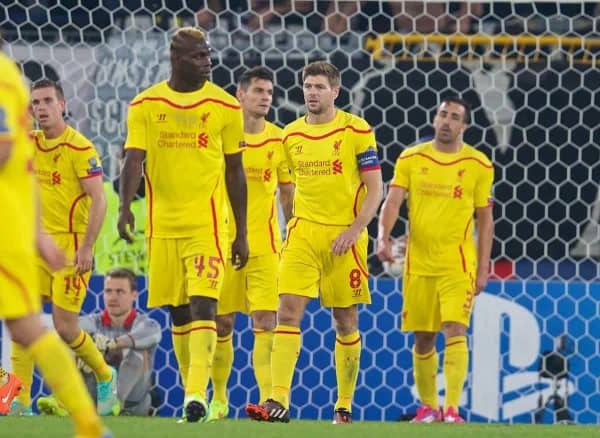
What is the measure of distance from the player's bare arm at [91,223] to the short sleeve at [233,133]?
0.93m

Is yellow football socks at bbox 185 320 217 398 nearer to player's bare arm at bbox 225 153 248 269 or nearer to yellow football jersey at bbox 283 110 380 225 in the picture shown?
player's bare arm at bbox 225 153 248 269

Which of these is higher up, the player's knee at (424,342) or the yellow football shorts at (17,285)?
the yellow football shorts at (17,285)

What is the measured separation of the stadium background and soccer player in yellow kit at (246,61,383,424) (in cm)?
155

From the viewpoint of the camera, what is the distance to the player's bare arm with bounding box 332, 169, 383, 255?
23.1ft

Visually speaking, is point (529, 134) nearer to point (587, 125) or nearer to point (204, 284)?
point (587, 125)

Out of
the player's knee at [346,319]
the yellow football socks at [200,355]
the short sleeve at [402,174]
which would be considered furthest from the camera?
the short sleeve at [402,174]

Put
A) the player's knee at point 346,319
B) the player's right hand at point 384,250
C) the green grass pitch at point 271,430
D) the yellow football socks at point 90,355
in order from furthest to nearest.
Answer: the player's right hand at point 384,250, the yellow football socks at point 90,355, the player's knee at point 346,319, the green grass pitch at point 271,430

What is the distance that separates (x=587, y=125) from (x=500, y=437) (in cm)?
353

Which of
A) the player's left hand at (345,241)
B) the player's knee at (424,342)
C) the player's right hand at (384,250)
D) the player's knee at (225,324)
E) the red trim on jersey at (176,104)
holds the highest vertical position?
the red trim on jersey at (176,104)

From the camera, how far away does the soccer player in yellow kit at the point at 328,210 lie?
23.4 ft

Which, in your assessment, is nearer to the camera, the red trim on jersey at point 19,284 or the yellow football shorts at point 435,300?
the red trim on jersey at point 19,284

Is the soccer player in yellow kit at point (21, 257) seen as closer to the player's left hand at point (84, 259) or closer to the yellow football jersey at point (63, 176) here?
the player's left hand at point (84, 259)

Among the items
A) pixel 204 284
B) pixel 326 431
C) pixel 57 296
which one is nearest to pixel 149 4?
pixel 57 296

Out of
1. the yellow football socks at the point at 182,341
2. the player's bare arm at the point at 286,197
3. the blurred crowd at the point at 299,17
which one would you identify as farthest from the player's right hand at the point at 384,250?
the blurred crowd at the point at 299,17
